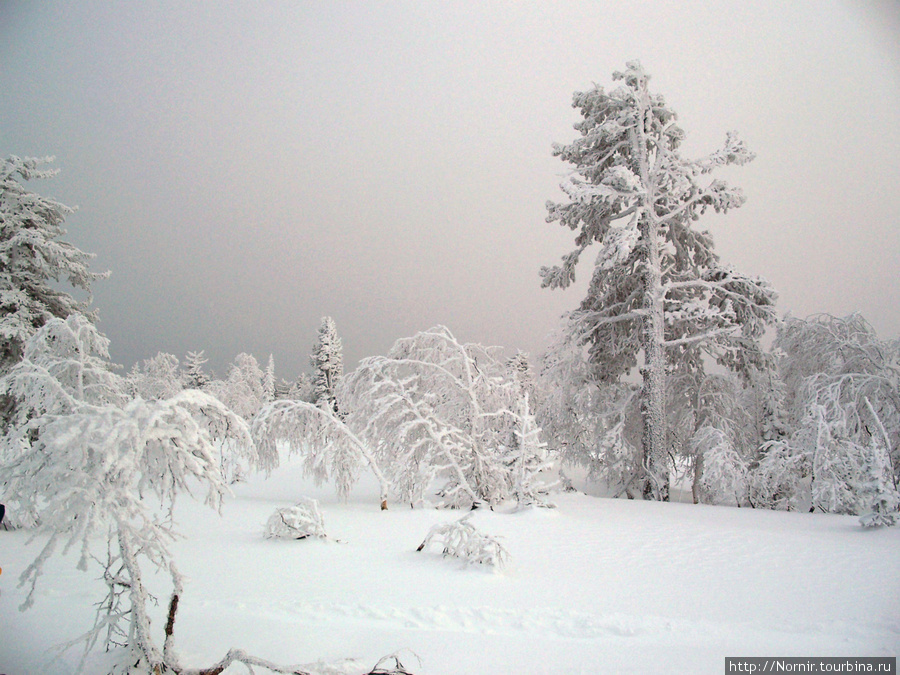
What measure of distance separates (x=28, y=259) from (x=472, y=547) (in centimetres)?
1179

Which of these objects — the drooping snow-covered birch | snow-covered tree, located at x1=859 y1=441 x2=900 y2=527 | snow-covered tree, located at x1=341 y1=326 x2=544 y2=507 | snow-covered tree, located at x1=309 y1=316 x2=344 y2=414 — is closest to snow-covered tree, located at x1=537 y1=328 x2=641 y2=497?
snow-covered tree, located at x1=341 y1=326 x2=544 y2=507

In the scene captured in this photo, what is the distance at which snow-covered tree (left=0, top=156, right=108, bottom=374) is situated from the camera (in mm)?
9938

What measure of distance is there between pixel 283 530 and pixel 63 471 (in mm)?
5013

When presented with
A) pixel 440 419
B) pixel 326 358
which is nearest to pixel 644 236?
pixel 440 419

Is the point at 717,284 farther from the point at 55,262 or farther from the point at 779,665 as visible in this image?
the point at 55,262

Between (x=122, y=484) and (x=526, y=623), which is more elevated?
(x=122, y=484)

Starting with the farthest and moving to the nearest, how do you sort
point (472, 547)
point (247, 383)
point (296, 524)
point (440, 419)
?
1. point (247, 383)
2. point (440, 419)
3. point (296, 524)
4. point (472, 547)

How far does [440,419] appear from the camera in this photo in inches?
462

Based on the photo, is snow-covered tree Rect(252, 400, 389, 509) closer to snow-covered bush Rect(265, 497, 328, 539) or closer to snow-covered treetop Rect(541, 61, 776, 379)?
snow-covered bush Rect(265, 497, 328, 539)

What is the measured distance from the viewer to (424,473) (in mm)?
10438

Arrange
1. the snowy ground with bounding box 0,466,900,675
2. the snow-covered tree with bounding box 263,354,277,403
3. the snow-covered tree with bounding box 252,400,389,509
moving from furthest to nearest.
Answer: the snow-covered tree with bounding box 263,354,277,403 → the snow-covered tree with bounding box 252,400,389,509 → the snowy ground with bounding box 0,466,900,675

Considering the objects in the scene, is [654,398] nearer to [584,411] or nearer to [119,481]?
[584,411]

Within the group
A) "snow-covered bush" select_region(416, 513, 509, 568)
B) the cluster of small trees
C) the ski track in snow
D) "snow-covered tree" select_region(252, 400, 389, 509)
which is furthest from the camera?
"snow-covered tree" select_region(252, 400, 389, 509)

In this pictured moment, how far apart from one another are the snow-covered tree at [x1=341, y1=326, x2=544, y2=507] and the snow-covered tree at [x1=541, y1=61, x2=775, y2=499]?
173 inches
